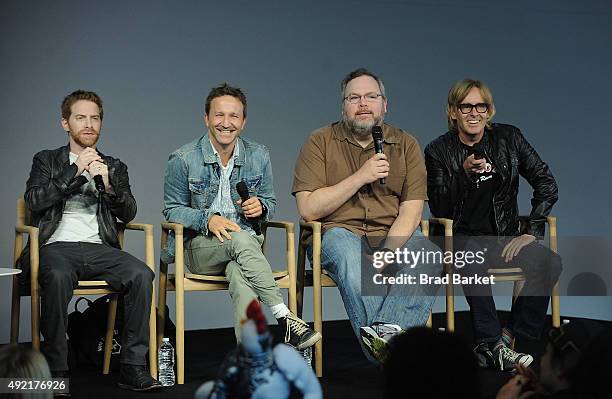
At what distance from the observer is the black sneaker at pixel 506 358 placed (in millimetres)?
3910

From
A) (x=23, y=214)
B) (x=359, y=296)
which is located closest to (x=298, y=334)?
(x=359, y=296)

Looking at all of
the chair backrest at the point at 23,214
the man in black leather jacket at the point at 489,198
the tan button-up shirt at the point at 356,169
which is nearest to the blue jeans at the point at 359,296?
the tan button-up shirt at the point at 356,169

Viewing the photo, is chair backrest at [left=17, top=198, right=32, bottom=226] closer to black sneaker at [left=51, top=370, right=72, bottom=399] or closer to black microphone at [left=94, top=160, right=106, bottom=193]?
black microphone at [left=94, top=160, right=106, bottom=193]

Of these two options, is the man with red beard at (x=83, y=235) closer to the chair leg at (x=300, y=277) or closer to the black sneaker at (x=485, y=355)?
the chair leg at (x=300, y=277)

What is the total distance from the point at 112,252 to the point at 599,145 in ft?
12.2

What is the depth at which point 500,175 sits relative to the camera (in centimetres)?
434

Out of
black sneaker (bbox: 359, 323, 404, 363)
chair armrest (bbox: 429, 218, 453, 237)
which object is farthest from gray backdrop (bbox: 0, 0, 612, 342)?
black sneaker (bbox: 359, 323, 404, 363)

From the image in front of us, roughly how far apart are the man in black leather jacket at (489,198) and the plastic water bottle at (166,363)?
1.33 metres

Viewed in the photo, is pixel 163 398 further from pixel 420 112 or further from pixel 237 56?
pixel 420 112

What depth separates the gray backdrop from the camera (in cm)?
489

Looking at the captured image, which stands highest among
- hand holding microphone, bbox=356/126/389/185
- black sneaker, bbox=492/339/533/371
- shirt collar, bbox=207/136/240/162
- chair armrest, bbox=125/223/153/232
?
shirt collar, bbox=207/136/240/162

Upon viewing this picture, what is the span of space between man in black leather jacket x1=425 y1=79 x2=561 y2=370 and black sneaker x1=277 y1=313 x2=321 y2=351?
919 mm

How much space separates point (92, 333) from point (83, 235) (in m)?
0.50

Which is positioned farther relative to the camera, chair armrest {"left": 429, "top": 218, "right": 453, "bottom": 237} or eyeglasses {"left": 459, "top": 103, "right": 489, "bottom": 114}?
eyeglasses {"left": 459, "top": 103, "right": 489, "bottom": 114}
